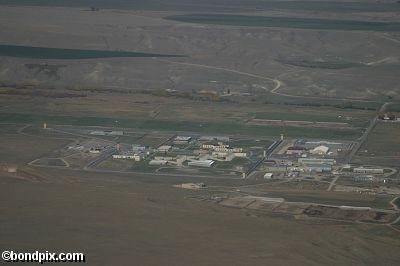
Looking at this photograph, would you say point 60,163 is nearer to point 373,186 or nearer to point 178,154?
point 178,154

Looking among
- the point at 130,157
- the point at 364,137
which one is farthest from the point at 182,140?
the point at 364,137

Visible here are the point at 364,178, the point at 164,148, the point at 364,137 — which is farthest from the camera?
the point at 364,137

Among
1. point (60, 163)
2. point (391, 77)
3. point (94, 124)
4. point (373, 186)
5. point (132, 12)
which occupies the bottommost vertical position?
point (373, 186)

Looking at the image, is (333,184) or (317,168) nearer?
(333,184)

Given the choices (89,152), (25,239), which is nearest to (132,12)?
(89,152)

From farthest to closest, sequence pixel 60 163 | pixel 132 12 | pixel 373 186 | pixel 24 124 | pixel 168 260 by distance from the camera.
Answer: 1. pixel 132 12
2. pixel 24 124
3. pixel 60 163
4. pixel 373 186
5. pixel 168 260

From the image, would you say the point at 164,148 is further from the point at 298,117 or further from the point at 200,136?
the point at 298,117

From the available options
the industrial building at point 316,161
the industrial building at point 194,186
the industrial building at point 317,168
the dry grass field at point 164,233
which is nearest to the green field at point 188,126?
the industrial building at point 316,161

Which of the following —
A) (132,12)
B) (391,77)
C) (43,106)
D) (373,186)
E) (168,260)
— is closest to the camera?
(168,260)

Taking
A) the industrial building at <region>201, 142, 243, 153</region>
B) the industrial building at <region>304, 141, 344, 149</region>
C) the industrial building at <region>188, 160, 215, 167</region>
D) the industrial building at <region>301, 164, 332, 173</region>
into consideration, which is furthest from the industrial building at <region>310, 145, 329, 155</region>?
the industrial building at <region>188, 160, 215, 167</region>
